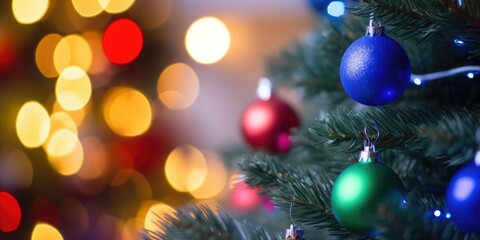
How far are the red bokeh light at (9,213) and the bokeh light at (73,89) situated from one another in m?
0.29

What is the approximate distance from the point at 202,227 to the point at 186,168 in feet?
5.06

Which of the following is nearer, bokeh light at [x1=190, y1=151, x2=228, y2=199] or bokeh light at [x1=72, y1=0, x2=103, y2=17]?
bokeh light at [x1=72, y1=0, x2=103, y2=17]

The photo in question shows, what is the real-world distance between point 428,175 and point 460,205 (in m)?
0.20

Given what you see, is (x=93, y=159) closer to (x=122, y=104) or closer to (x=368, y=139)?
(x=122, y=104)

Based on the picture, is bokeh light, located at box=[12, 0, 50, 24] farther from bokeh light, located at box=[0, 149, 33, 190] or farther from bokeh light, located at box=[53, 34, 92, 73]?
bokeh light, located at box=[0, 149, 33, 190]

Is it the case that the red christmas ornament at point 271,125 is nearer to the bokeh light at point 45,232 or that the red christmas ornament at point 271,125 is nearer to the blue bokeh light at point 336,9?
the blue bokeh light at point 336,9

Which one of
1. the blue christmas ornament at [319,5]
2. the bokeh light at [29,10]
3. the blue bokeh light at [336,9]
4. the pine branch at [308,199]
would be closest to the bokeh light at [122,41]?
the bokeh light at [29,10]

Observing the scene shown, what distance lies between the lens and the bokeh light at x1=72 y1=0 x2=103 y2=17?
1.51 m

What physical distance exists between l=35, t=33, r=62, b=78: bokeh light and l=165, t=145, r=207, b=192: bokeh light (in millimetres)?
573

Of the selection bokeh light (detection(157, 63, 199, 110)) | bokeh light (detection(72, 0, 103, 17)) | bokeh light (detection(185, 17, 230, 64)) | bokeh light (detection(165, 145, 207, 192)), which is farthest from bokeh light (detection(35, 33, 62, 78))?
bokeh light (detection(185, 17, 230, 64))

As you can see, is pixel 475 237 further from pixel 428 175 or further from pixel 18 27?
pixel 18 27

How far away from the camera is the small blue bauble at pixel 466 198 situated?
388mm

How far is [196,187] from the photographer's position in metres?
1.97

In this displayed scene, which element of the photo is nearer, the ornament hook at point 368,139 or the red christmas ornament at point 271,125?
the ornament hook at point 368,139
